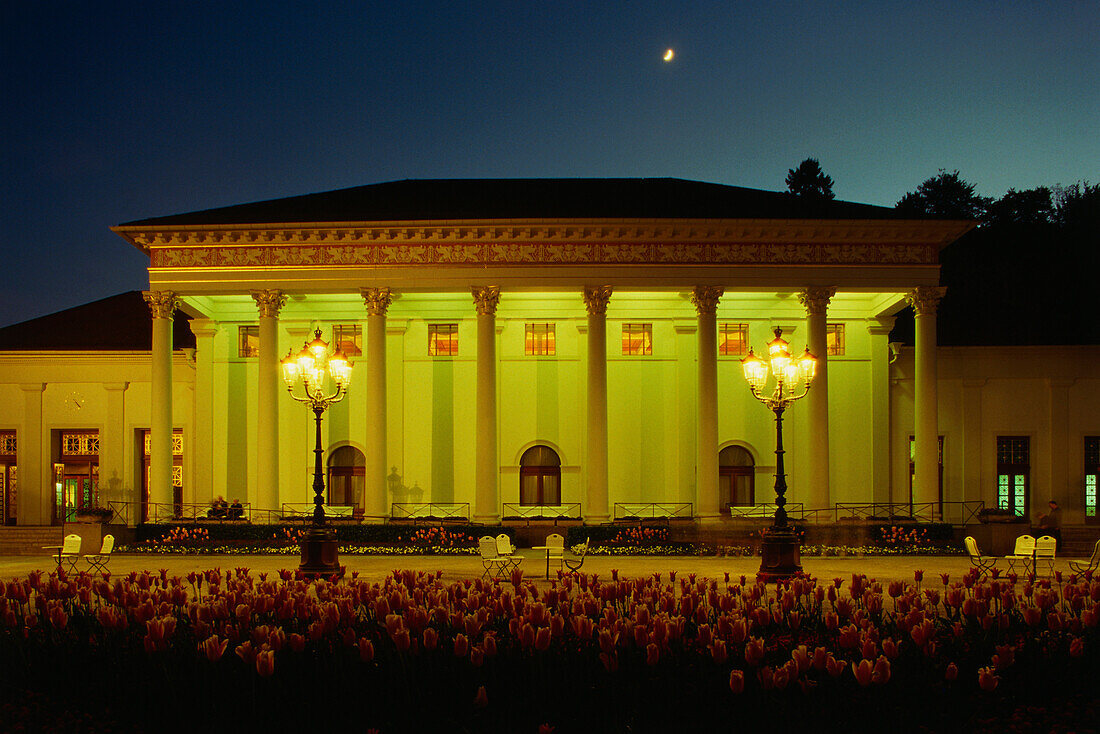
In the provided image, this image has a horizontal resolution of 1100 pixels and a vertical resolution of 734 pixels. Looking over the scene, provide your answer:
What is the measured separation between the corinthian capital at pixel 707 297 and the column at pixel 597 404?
301 cm

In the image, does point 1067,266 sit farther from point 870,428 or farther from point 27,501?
point 27,501

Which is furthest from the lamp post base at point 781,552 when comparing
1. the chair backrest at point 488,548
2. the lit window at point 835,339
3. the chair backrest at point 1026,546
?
the lit window at point 835,339

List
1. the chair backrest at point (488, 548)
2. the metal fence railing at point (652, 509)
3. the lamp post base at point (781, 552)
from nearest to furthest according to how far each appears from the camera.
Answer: the lamp post base at point (781, 552) < the chair backrest at point (488, 548) < the metal fence railing at point (652, 509)

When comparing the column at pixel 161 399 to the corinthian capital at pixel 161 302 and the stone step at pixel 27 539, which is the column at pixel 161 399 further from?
the stone step at pixel 27 539

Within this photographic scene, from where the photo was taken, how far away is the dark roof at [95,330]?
125 ft

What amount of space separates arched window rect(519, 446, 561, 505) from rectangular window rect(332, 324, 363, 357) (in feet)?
25.1

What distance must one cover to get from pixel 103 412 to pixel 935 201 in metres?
56.3

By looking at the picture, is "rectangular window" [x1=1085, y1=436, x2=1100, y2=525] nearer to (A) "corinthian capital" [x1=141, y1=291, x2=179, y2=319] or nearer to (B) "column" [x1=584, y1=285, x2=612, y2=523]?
(B) "column" [x1=584, y1=285, x2=612, y2=523]

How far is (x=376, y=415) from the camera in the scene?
31797 mm

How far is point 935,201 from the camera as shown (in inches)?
2657

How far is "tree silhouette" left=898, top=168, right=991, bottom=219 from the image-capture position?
214 ft

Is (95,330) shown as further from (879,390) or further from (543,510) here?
(879,390)

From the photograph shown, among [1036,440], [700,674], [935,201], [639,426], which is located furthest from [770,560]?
[935,201]

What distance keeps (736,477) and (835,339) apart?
6695mm
